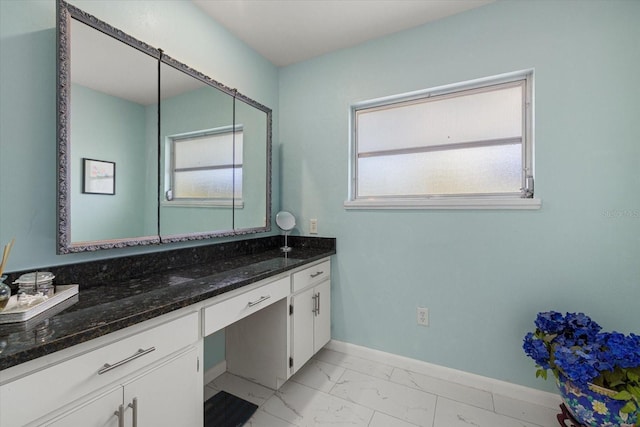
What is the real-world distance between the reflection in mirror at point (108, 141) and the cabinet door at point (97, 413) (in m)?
0.63

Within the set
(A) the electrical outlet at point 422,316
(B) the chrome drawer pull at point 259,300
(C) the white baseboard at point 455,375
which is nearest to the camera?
(B) the chrome drawer pull at point 259,300

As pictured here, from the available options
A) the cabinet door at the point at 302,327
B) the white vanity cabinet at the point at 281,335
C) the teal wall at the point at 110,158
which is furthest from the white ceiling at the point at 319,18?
the cabinet door at the point at 302,327

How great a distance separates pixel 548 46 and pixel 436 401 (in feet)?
7.31

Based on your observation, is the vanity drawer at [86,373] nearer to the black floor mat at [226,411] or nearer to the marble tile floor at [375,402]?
the black floor mat at [226,411]

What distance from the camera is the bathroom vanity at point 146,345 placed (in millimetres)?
707

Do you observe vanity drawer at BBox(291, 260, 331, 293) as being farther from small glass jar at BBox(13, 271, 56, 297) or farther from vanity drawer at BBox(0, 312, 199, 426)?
small glass jar at BBox(13, 271, 56, 297)

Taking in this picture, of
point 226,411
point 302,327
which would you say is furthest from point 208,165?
point 226,411

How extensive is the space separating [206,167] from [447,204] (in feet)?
5.29

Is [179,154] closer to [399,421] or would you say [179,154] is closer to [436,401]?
[399,421]

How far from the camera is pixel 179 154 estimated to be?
1621 mm

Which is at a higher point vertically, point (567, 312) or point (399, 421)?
point (567, 312)

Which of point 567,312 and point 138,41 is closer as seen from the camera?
point 138,41

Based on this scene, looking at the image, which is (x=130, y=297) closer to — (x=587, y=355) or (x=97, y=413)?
(x=97, y=413)

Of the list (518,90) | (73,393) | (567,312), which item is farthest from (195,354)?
(518,90)
